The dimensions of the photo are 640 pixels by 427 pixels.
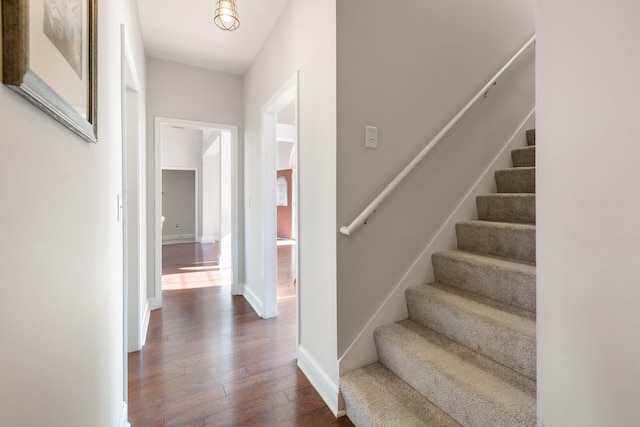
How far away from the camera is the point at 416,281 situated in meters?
1.91

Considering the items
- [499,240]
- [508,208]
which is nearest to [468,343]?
[499,240]

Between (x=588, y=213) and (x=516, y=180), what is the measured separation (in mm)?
1602

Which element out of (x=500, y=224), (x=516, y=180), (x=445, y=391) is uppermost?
(x=516, y=180)

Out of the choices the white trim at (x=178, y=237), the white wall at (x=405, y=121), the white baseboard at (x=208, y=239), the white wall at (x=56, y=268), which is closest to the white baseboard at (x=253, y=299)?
the white wall at (x=405, y=121)

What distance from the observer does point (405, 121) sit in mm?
1816

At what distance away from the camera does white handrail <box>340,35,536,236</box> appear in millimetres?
1601

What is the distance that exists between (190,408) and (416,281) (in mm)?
1570

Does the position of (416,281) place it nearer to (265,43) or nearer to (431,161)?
(431,161)

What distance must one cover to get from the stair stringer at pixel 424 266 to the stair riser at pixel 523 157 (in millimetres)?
41

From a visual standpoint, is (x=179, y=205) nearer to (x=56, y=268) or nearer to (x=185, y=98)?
(x=185, y=98)

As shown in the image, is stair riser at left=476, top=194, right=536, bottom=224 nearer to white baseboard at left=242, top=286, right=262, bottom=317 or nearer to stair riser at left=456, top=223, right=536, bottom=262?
stair riser at left=456, top=223, right=536, bottom=262

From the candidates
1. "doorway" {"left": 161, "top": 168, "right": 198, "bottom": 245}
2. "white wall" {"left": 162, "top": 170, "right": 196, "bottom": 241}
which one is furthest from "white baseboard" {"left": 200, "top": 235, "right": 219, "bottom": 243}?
"white wall" {"left": 162, "top": 170, "right": 196, "bottom": 241}

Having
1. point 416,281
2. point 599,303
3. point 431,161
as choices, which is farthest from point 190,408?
point 431,161

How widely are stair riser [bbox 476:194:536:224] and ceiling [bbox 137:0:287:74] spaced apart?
2255mm
